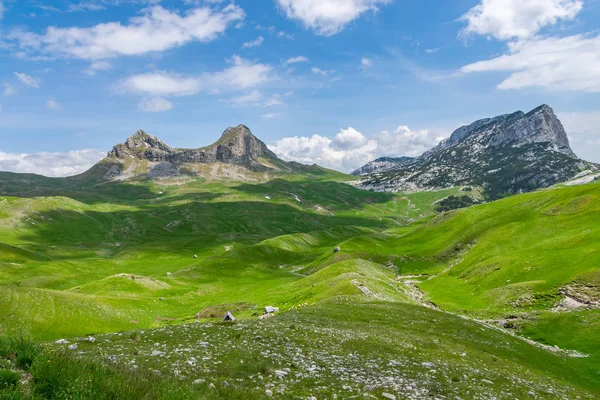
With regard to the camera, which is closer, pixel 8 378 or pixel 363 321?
pixel 8 378

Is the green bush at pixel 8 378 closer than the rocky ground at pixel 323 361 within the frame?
Yes

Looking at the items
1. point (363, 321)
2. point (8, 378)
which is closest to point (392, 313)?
point (363, 321)

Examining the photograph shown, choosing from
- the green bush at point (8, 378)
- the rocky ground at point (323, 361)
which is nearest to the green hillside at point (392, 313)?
the rocky ground at point (323, 361)

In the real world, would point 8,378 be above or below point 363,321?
above

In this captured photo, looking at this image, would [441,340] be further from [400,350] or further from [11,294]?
[11,294]

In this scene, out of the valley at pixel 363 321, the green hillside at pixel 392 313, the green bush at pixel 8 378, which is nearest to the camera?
the green bush at pixel 8 378

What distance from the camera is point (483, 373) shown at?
2592 centimetres

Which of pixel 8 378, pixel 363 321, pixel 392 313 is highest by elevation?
pixel 8 378

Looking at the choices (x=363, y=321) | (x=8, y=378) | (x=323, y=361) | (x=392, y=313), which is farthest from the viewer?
(x=392, y=313)

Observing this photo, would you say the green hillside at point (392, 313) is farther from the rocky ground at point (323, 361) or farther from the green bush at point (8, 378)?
the green bush at point (8, 378)

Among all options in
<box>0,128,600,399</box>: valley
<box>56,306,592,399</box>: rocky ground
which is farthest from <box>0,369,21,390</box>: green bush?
<box>56,306,592,399</box>: rocky ground

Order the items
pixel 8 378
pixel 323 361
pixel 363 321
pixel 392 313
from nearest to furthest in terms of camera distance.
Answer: pixel 8 378, pixel 323 361, pixel 363 321, pixel 392 313

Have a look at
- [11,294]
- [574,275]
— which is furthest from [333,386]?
[574,275]

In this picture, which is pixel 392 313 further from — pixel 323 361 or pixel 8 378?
pixel 8 378
